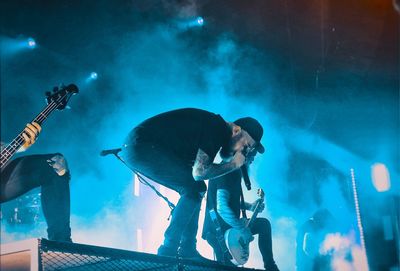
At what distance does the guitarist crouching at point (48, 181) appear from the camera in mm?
3049

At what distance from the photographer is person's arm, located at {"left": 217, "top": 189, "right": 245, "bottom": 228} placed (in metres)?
4.89

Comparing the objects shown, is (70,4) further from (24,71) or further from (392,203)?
(392,203)

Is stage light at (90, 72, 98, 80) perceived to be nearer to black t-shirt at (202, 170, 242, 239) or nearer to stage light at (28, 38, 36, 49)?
stage light at (28, 38, 36, 49)

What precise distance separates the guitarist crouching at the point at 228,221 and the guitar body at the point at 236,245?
0.14 ft

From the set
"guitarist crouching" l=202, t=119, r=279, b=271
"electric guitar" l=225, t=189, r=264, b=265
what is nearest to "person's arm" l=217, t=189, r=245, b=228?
"guitarist crouching" l=202, t=119, r=279, b=271

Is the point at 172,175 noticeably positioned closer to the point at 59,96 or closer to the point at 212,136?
the point at 212,136

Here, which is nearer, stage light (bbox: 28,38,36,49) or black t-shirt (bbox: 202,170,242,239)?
black t-shirt (bbox: 202,170,242,239)

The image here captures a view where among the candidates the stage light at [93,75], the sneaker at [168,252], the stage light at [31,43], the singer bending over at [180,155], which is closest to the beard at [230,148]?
the singer bending over at [180,155]

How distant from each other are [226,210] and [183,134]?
1.72 metres

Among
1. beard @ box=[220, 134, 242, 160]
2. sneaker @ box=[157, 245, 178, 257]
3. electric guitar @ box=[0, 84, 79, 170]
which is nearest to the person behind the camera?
electric guitar @ box=[0, 84, 79, 170]

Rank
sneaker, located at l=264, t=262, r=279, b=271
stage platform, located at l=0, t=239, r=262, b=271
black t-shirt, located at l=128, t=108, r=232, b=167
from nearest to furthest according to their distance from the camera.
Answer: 1. stage platform, located at l=0, t=239, r=262, b=271
2. black t-shirt, located at l=128, t=108, r=232, b=167
3. sneaker, located at l=264, t=262, r=279, b=271

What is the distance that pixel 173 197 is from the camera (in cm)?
1023

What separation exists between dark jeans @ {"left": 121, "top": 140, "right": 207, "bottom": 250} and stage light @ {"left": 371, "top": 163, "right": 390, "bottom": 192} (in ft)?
29.1

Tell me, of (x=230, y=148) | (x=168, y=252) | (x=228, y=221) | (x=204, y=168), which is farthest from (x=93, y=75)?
(x=168, y=252)
